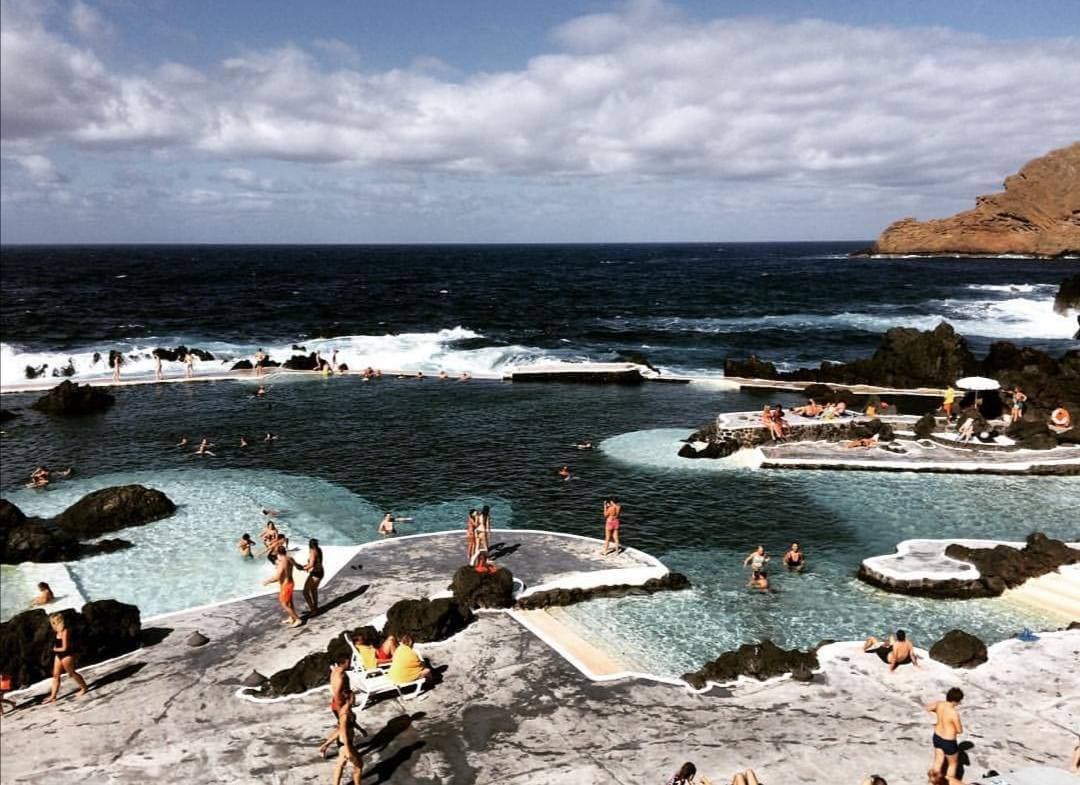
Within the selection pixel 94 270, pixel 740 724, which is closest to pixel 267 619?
pixel 740 724

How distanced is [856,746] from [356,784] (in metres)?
8.33

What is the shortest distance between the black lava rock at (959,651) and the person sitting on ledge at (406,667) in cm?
1055

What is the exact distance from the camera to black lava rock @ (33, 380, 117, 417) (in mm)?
42375

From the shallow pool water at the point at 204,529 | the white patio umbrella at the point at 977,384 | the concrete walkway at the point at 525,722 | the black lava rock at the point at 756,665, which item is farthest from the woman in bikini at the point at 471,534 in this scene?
the white patio umbrella at the point at 977,384

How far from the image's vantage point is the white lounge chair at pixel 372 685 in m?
14.1

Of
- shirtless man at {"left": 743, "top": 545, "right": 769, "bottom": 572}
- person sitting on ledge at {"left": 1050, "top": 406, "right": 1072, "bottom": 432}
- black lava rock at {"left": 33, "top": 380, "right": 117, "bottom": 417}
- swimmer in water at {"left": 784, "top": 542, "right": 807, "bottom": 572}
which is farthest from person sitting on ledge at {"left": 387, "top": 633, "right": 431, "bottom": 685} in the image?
black lava rock at {"left": 33, "top": 380, "right": 117, "bottom": 417}

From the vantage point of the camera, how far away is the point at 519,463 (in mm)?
32438

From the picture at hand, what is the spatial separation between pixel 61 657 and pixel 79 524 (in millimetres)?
11950

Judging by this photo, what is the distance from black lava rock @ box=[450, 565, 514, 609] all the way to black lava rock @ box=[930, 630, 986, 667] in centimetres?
941

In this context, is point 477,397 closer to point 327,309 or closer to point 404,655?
point 404,655

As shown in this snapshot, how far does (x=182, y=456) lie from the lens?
34.2 m

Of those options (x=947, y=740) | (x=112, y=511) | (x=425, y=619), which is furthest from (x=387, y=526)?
(x=947, y=740)

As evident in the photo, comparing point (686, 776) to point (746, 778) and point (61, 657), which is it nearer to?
point (746, 778)

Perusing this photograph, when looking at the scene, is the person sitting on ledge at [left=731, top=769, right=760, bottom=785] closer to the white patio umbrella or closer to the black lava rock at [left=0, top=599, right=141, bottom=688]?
the black lava rock at [left=0, top=599, right=141, bottom=688]
